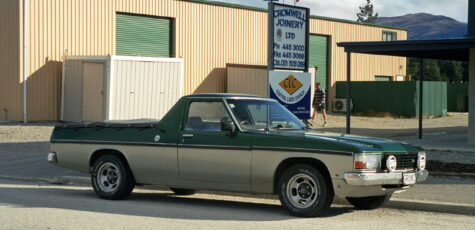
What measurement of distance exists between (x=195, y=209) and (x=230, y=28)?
28371 millimetres

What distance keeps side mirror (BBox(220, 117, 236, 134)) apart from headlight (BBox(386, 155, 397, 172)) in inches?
83.4

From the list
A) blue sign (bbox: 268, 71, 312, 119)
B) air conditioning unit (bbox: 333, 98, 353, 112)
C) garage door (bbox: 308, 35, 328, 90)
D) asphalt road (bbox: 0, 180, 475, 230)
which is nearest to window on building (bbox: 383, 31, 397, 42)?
garage door (bbox: 308, 35, 328, 90)

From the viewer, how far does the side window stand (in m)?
10.4

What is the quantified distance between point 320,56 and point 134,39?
14.3m

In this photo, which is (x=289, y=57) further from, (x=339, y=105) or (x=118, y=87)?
(x=339, y=105)

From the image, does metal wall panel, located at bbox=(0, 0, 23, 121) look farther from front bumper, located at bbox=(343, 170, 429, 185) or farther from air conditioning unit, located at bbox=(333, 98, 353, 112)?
front bumper, located at bbox=(343, 170, 429, 185)

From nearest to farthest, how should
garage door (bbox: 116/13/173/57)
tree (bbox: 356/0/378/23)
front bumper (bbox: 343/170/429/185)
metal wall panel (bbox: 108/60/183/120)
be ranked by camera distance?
front bumper (bbox: 343/170/429/185)
metal wall panel (bbox: 108/60/183/120)
garage door (bbox: 116/13/173/57)
tree (bbox: 356/0/378/23)

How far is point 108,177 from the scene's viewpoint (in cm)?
1138

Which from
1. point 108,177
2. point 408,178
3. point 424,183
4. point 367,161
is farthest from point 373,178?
point 108,177

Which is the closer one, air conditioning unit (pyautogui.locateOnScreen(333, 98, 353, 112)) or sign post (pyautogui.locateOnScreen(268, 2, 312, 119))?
sign post (pyautogui.locateOnScreen(268, 2, 312, 119))

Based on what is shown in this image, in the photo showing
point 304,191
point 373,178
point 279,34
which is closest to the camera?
point 373,178

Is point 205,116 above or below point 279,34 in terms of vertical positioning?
below

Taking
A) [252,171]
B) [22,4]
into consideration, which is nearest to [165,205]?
[252,171]

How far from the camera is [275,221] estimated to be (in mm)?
9352
